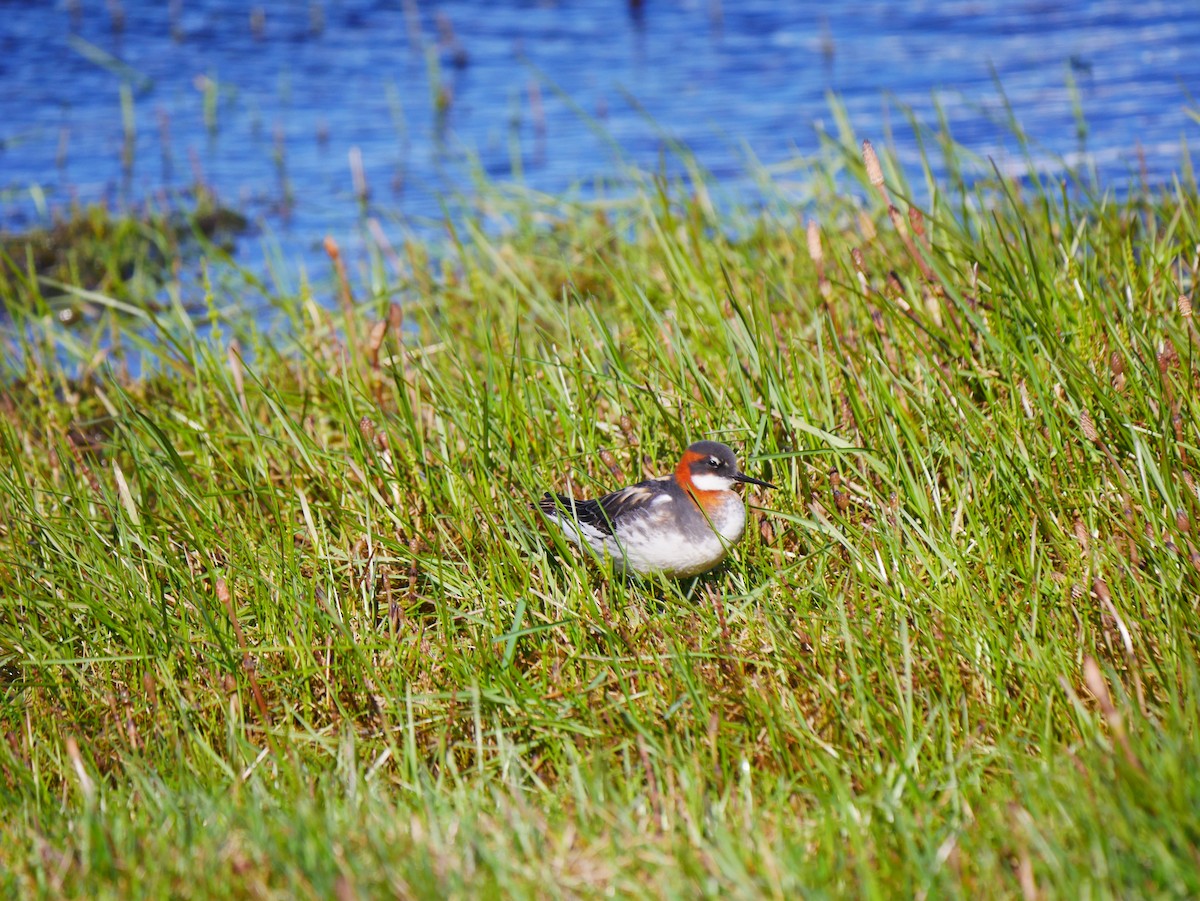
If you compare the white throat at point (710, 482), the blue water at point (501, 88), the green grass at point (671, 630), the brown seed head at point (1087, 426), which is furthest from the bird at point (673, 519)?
the blue water at point (501, 88)

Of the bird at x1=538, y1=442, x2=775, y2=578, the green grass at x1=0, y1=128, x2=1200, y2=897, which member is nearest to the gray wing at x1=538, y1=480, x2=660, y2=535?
the bird at x1=538, y1=442, x2=775, y2=578

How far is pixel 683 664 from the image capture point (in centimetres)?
363

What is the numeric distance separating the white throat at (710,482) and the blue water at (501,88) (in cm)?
587

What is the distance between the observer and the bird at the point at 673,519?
4.31 m

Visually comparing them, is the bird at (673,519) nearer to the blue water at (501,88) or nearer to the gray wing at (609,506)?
the gray wing at (609,506)

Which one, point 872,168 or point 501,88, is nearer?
point 872,168

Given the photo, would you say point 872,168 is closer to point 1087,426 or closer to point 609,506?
point 1087,426

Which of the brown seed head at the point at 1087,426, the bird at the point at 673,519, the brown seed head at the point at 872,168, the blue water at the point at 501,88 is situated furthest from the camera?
the blue water at the point at 501,88

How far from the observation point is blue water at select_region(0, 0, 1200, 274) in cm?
1134

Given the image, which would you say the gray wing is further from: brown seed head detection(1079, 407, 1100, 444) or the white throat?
brown seed head detection(1079, 407, 1100, 444)

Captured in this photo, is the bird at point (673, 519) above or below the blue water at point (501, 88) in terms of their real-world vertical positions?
below

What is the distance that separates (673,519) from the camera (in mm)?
4305

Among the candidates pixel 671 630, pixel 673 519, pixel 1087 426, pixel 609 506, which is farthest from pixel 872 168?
pixel 671 630

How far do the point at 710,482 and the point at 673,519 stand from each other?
0.27 meters
